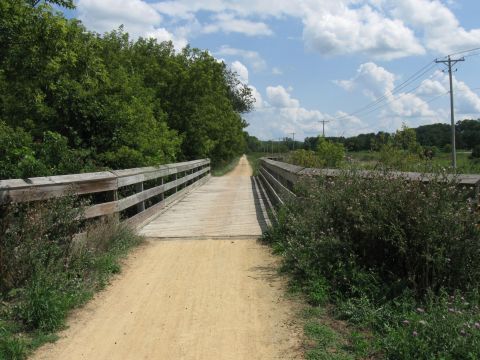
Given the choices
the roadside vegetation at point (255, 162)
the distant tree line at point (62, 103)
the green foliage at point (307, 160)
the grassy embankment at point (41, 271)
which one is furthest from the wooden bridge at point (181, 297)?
the roadside vegetation at point (255, 162)

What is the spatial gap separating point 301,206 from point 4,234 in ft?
13.1

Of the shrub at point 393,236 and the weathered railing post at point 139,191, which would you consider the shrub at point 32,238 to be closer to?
the shrub at point 393,236

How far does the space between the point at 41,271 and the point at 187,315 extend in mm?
1549

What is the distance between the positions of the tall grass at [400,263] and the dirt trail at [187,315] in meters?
0.63

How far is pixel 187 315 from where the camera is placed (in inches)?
201

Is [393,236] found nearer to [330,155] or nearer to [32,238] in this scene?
[32,238]

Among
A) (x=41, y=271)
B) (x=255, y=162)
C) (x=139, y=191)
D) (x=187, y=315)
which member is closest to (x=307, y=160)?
(x=139, y=191)

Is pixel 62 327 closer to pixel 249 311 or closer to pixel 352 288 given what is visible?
pixel 249 311

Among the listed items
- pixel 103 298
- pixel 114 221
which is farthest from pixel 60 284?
pixel 114 221

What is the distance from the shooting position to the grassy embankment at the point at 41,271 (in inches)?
181

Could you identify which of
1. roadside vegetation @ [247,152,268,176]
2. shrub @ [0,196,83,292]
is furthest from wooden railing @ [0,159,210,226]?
roadside vegetation @ [247,152,268,176]

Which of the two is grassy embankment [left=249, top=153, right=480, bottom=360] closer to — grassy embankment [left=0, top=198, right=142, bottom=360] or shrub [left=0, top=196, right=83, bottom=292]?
grassy embankment [left=0, top=198, right=142, bottom=360]

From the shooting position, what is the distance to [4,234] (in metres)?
5.11

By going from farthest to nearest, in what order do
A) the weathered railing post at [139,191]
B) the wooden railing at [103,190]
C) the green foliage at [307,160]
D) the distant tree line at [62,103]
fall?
the green foliage at [307,160] < the weathered railing post at [139,191] < the distant tree line at [62,103] < the wooden railing at [103,190]
